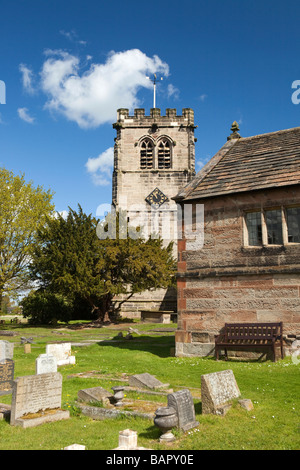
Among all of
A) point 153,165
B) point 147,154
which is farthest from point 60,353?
point 147,154

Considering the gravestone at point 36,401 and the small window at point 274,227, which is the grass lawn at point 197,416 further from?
the small window at point 274,227

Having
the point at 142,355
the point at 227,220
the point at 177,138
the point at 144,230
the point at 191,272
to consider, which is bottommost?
the point at 142,355

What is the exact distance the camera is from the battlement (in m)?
43.1

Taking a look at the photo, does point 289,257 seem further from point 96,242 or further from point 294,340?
point 96,242

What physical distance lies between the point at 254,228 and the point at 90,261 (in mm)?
18242

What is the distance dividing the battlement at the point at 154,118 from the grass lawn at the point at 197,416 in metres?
32.9

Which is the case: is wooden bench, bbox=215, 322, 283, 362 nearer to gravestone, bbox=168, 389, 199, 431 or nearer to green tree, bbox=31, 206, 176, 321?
gravestone, bbox=168, 389, 199, 431

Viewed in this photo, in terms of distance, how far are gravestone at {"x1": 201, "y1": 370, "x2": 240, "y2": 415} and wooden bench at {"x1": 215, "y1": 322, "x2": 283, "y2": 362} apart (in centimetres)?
497

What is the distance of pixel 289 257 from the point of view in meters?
12.9

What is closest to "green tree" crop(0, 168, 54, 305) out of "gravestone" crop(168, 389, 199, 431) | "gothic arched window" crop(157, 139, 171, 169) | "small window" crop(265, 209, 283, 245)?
"gothic arched window" crop(157, 139, 171, 169)

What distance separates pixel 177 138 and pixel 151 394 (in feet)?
120
